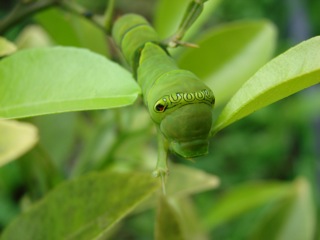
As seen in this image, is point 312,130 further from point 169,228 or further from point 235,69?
point 169,228

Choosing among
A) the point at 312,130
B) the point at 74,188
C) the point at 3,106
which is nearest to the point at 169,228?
the point at 74,188

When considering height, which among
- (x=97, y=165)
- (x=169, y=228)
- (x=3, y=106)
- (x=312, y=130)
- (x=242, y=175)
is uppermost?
(x=3, y=106)

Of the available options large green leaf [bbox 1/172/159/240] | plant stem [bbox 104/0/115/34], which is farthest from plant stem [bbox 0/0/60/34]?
large green leaf [bbox 1/172/159/240]

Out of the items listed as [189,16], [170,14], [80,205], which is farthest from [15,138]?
[170,14]

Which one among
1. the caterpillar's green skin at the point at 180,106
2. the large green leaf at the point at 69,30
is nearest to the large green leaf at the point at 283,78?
the caterpillar's green skin at the point at 180,106

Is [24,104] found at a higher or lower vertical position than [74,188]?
higher

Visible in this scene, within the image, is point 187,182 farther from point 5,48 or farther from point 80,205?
point 5,48

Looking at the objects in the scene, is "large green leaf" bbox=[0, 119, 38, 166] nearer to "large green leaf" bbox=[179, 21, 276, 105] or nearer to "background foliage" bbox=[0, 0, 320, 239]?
"background foliage" bbox=[0, 0, 320, 239]
